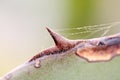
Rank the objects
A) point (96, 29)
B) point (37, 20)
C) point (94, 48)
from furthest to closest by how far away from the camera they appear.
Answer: point (37, 20)
point (96, 29)
point (94, 48)

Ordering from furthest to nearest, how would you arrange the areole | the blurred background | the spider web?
the blurred background < the spider web < the areole

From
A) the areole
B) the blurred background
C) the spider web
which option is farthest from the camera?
the blurred background

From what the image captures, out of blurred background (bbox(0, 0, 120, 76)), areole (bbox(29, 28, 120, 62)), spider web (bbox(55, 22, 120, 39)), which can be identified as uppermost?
areole (bbox(29, 28, 120, 62))

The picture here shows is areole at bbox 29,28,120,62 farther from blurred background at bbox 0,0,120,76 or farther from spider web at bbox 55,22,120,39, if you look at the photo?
blurred background at bbox 0,0,120,76

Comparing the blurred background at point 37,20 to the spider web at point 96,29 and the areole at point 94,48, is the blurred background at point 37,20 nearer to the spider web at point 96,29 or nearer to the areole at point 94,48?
the spider web at point 96,29

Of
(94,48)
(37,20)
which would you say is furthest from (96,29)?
(37,20)

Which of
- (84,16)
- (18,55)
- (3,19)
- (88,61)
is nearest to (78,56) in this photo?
(88,61)

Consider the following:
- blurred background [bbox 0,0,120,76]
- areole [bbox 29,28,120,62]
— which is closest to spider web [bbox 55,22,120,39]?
blurred background [bbox 0,0,120,76]

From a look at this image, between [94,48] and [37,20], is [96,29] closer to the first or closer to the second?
[94,48]
